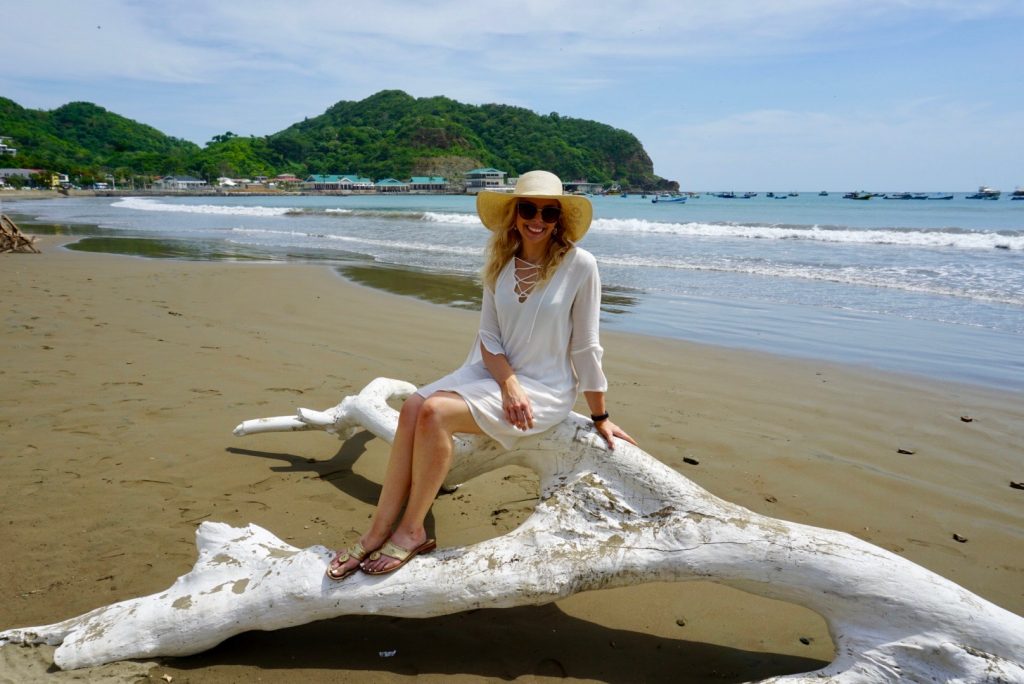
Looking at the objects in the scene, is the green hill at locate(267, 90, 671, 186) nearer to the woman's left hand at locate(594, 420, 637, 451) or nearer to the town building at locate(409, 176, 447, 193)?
the town building at locate(409, 176, 447, 193)

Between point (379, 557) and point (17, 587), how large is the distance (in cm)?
185

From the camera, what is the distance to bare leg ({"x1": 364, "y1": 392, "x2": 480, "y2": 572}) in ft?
8.87

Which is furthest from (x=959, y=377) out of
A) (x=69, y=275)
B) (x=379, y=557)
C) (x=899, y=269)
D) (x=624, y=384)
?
(x=69, y=275)

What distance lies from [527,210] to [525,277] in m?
0.32

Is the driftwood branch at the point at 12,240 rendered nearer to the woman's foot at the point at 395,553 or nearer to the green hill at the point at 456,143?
the woman's foot at the point at 395,553

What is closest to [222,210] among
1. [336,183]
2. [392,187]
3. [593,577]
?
[593,577]

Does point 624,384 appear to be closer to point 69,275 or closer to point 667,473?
point 667,473

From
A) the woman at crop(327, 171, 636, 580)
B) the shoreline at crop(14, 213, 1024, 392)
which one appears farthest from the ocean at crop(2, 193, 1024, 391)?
the woman at crop(327, 171, 636, 580)

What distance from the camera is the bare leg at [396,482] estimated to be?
272 cm

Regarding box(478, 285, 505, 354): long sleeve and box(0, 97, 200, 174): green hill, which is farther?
box(0, 97, 200, 174): green hill

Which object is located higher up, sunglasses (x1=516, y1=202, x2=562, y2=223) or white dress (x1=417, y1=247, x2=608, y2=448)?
sunglasses (x1=516, y1=202, x2=562, y2=223)

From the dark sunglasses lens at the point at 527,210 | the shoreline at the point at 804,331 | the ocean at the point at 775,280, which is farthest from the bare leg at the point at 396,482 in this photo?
the ocean at the point at 775,280

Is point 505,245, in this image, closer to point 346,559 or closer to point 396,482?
point 396,482

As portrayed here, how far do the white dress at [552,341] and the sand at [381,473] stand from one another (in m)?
1.05
